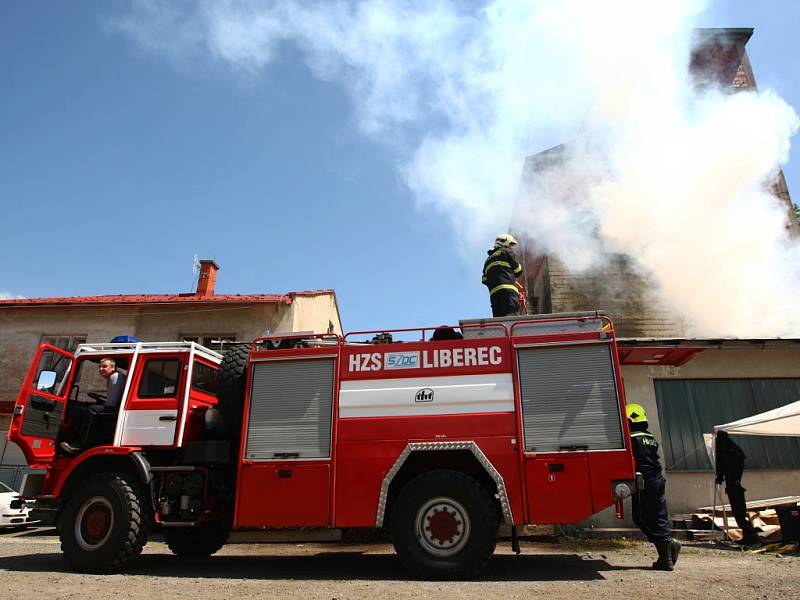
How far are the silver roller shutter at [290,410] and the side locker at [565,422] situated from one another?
2.20m

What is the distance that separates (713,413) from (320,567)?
8.45 metres

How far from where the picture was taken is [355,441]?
568 cm

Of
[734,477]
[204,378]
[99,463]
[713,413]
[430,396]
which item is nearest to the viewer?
[430,396]

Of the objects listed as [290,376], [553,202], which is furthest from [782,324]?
[290,376]

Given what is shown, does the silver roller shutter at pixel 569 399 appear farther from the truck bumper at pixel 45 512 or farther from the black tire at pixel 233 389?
the truck bumper at pixel 45 512

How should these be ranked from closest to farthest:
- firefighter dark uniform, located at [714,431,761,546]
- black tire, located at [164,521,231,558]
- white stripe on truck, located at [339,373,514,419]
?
white stripe on truck, located at [339,373,514,419] → black tire, located at [164,521,231,558] → firefighter dark uniform, located at [714,431,761,546]

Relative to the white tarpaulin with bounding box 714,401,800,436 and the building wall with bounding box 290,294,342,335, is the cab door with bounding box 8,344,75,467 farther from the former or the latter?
the white tarpaulin with bounding box 714,401,800,436

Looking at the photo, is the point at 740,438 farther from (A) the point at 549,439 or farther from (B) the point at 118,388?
(B) the point at 118,388

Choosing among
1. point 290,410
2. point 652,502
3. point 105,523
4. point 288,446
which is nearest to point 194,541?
point 105,523

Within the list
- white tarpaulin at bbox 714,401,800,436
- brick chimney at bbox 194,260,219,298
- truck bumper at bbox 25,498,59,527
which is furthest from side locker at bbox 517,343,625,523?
brick chimney at bbox 194,260,219,298

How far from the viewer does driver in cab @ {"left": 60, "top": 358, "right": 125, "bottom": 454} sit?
21.6 ft

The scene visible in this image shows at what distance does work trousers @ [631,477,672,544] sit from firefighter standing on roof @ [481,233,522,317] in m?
2.83

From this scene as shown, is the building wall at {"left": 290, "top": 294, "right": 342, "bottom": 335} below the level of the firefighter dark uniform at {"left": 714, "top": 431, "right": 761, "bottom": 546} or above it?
above

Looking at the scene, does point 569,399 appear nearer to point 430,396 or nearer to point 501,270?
point 430,396
